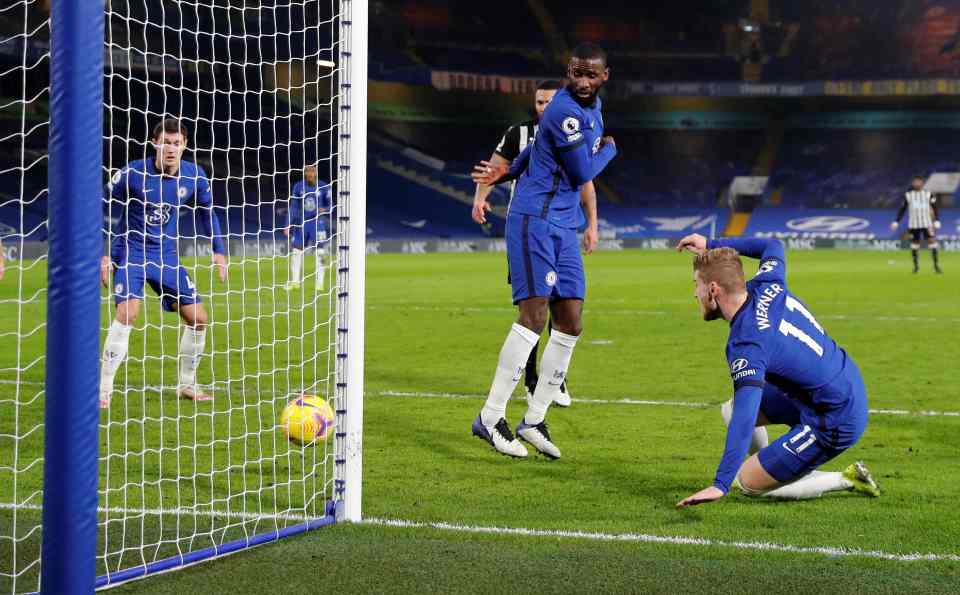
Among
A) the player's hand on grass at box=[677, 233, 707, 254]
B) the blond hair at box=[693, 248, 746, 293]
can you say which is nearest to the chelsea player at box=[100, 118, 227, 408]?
the player's hand on grass at box=[677, 233, 707, 254]

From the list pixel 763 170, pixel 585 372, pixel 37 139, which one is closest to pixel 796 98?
pixel 763 170

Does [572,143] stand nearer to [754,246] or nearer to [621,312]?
[754,246]

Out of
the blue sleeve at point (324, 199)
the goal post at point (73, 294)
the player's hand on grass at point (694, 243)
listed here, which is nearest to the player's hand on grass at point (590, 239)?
the blue sleeve at point (324, 199)

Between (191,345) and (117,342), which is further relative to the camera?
(191,345)

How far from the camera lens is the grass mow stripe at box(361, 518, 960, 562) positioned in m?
4.14

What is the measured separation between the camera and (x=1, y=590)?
3.69 metres

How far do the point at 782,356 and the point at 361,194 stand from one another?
1.79m

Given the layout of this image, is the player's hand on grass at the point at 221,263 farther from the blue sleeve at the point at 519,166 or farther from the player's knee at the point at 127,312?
the blue sleeve at the point at 519,166

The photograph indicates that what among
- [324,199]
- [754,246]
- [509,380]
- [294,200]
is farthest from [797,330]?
[324,199]

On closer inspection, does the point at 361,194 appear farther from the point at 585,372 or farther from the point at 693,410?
the point at 585,372

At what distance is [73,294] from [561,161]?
12.3ft

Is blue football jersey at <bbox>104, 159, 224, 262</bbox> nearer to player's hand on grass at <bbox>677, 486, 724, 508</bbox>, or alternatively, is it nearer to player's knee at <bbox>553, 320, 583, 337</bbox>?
player's knee at <bbox>553, 320, 583, 337</bbox>

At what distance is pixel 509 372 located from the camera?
6113 mm

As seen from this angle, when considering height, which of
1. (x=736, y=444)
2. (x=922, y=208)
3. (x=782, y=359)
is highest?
(x=922, y=208)
